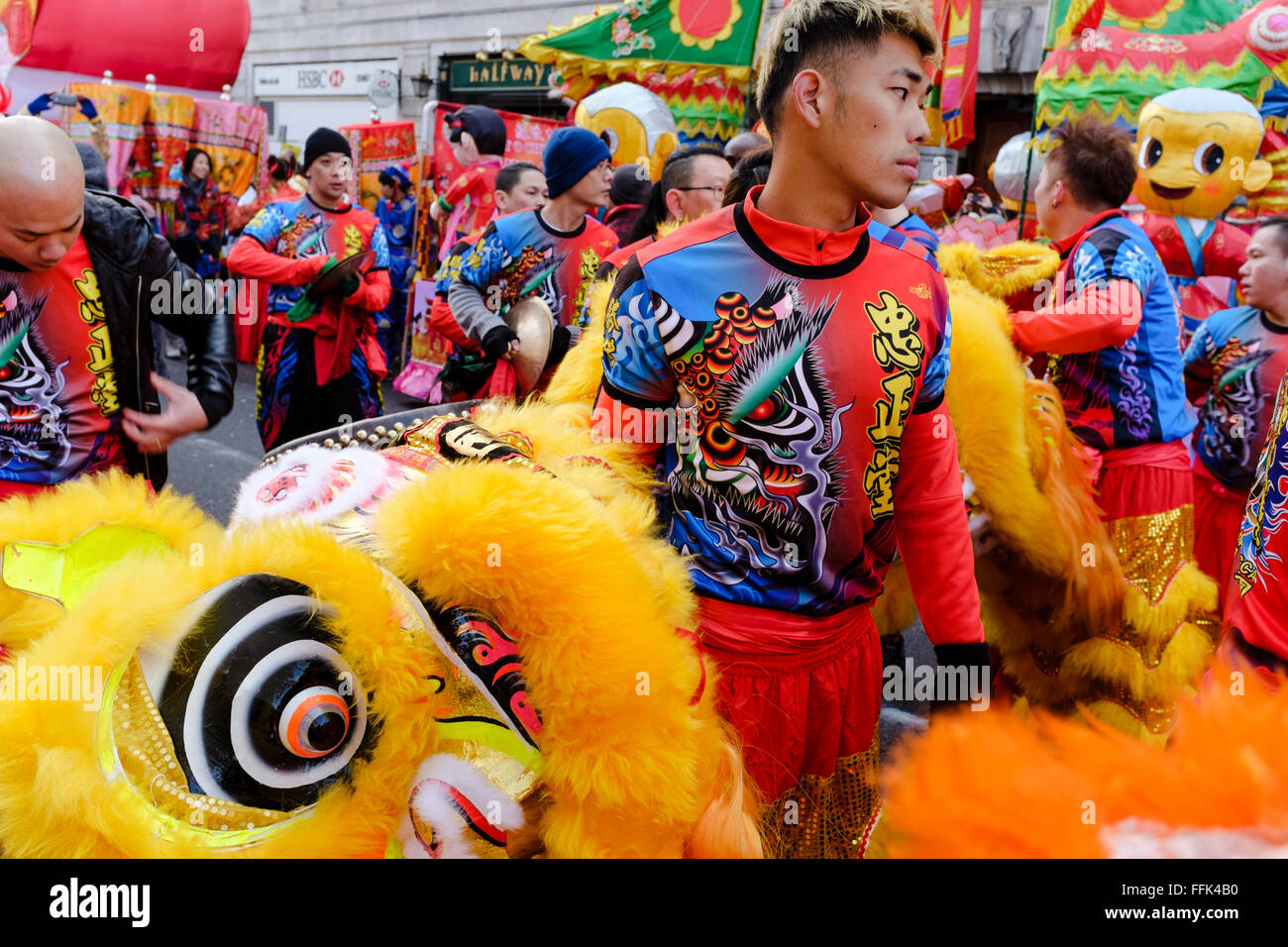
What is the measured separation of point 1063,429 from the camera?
255 cm

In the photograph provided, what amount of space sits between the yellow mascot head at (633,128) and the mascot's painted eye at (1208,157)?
151 inches

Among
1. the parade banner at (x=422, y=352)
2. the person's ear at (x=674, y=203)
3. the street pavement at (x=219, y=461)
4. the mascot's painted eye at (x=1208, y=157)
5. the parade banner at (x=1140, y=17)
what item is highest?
the parade banner at (x=1140, y=17)

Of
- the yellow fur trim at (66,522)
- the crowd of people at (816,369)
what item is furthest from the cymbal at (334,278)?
the yellow fur trim at (66,522)

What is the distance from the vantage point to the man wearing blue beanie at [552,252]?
4289 mm

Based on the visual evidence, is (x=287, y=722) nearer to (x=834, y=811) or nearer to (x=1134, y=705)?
(x=834, y=811)

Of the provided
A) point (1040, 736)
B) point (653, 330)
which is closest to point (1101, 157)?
point (653, 330)

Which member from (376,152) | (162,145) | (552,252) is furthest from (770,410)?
(376,152)

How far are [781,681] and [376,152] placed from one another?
34.3 feet

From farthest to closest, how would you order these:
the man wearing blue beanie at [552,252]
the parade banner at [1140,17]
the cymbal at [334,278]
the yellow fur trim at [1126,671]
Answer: the parade banner at [1140,17] < the cymbal at [334,278] < the man wearing blue beanie at [552,252] < the yellow fur trim at [1126,671]

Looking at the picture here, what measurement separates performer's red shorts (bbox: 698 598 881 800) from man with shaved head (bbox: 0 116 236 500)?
1610 millimetres

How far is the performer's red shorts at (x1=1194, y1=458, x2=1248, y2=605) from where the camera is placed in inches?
154

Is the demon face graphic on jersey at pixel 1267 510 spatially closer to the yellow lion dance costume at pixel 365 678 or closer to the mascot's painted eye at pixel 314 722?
the yellow lion dance costume at pixel 365 678

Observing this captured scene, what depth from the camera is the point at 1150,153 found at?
18.6 feet
